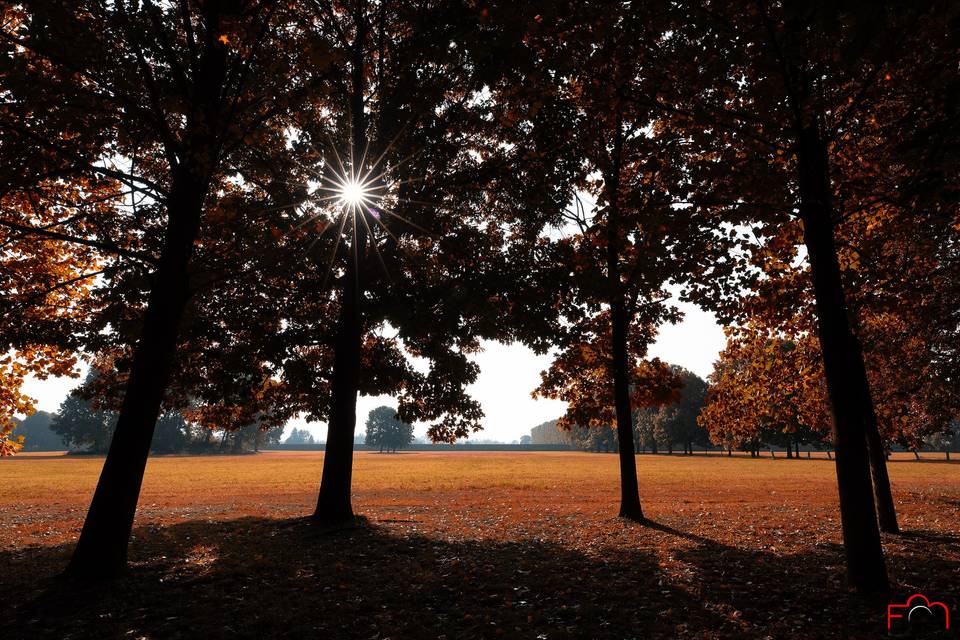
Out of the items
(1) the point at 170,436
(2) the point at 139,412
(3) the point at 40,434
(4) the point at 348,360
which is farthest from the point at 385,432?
(2) the point at 139,412

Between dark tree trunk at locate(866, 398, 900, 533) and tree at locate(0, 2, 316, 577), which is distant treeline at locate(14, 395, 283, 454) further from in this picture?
dark tree trunk at locate(866, 398, 900, 533)

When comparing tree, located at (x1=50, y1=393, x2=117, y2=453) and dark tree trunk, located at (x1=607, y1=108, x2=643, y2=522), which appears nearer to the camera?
dark tree trunk, located at (x1=607, y1=108, x2=643, y2=522)

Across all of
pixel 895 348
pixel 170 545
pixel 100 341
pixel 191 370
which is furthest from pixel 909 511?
pixel 100 341

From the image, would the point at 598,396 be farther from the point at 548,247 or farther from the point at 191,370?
the point at 191,370

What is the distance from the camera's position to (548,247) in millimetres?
13703

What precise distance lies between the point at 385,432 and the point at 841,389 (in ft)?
495

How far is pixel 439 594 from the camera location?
727 cm

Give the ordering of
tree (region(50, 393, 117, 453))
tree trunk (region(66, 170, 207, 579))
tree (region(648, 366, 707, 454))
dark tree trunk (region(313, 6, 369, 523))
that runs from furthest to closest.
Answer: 1. tree (region(50, 393, 117, 453))
2. tree (region(648, 366, 707, 454))
3. dark tree trunk (region(313, 6, 369, 523))
4. tree trunk (region(66, 170, 207, 579))

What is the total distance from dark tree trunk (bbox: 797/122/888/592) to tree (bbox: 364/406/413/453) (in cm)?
14431

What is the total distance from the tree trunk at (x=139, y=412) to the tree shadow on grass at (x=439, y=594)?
0.53 meters

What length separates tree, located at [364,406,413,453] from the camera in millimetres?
149500

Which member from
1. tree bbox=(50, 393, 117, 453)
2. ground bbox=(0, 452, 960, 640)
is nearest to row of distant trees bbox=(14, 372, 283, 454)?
tree bbox=(50, 393, 117, 453)

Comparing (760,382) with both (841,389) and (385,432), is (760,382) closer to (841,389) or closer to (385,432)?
(841,389)

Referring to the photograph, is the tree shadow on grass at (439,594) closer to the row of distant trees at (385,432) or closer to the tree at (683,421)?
the tree at (683,421)
